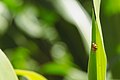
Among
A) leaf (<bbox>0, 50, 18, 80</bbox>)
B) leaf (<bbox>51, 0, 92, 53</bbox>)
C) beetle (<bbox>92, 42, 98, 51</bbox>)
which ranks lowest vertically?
leaf (<bbox>0, 50, 18, 80</bbox>)

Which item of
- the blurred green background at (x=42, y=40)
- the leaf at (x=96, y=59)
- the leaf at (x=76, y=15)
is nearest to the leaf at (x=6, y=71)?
the leaf at (x=96, y=59)

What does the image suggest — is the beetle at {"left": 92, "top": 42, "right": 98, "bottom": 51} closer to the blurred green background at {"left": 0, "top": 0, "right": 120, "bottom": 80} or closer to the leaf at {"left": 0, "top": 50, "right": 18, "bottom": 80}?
the leaf at {"left": 0, "top": 50, "right": 18, "bottom": 80}

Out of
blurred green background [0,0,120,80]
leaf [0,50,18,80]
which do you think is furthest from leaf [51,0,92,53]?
leaf [0,50,18,80]

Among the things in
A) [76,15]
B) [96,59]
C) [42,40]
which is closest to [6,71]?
[96,59]

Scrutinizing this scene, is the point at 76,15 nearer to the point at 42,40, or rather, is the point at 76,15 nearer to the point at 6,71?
the point at 42,40

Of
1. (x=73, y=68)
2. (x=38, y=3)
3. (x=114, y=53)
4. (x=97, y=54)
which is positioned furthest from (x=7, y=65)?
(x=38, y=3)

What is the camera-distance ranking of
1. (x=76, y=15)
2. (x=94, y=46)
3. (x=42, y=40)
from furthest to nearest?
(x=42, y=40) → (x=76, y=15) → (x=94, y=46)

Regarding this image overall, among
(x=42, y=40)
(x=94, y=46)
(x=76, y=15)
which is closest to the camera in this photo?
(x=94, y=46)

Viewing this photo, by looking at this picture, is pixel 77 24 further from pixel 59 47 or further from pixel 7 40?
pixel 7 40
